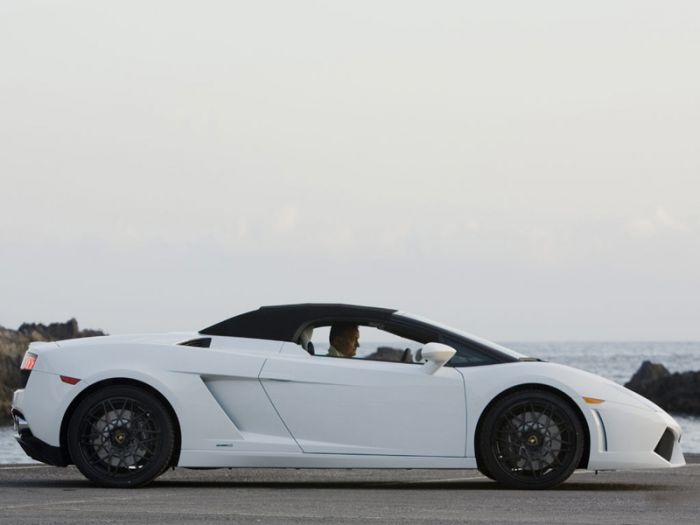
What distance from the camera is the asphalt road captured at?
8.05m

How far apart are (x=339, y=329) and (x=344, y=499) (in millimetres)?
1672

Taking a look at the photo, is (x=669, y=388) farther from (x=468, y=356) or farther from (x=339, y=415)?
(x=339, y=415)

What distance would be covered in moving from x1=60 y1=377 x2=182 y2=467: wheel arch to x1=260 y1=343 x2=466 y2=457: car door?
755 millimetres

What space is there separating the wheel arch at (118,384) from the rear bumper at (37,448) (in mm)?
53

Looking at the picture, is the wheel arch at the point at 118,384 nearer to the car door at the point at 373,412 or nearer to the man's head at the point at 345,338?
the car door at the point at 373,412

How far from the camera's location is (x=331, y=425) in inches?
399

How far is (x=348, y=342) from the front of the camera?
10461 mm

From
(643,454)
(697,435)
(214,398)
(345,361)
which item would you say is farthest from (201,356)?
(697,435)

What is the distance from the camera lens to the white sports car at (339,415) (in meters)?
10.1

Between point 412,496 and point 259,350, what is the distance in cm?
169

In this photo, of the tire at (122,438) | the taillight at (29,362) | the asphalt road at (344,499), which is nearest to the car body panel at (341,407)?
the tire at (122,438)

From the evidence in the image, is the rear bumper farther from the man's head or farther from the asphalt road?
the man's head

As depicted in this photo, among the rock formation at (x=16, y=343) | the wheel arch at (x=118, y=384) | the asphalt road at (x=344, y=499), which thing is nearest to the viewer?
the asphalt road at (x=344, y=499)

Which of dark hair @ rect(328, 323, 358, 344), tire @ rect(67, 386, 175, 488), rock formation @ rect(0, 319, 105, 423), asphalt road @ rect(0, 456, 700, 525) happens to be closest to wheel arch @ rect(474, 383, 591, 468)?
asphalt road @ rect(0, 456, 700, 525)
